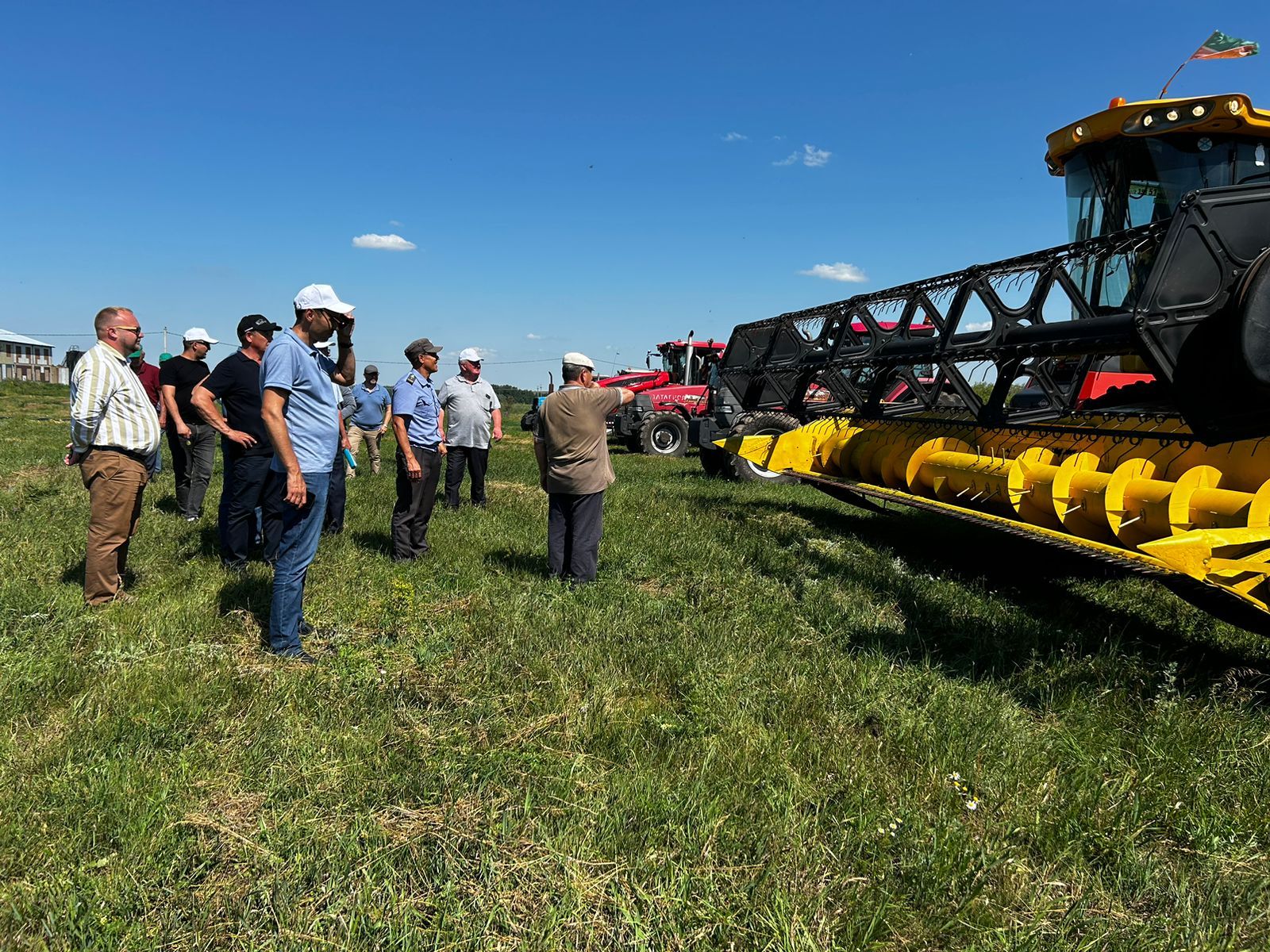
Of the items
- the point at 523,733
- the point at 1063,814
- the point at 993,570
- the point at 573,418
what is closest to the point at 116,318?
the point at 573,418

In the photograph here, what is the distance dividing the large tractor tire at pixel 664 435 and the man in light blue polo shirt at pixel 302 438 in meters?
12.5

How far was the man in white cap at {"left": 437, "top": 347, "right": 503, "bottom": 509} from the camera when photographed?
7.96 metres

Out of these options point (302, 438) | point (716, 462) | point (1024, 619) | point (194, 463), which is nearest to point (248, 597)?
point (302, 438)

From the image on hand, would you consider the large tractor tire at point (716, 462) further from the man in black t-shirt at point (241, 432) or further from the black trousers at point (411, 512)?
the man in black t-shirt at point (241, 432)

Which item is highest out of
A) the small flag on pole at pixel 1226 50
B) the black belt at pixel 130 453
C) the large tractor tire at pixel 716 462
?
the small flag on pole at pixel 1226 50

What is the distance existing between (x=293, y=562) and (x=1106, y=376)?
7.27 meters

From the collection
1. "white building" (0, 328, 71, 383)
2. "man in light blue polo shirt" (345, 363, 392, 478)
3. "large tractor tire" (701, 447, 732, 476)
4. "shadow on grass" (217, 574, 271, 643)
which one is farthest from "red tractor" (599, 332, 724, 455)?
"white building" (0, 328, 71, 383)

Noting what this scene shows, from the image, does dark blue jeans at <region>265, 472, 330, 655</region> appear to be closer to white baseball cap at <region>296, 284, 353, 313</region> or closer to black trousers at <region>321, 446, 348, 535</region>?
white baseball cap at <region>296, 284, 353, 313</region>

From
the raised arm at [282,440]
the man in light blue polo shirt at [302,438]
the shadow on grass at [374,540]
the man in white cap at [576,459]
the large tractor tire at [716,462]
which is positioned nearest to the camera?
the raised arm at [282,440]

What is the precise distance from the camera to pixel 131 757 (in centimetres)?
285

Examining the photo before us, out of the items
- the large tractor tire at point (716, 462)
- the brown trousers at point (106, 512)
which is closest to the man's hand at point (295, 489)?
the brown trousers at point (106, 512)

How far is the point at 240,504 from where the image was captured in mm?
5766

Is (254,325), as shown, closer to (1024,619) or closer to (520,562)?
(520,562)

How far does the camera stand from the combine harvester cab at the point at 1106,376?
13.1 ft
